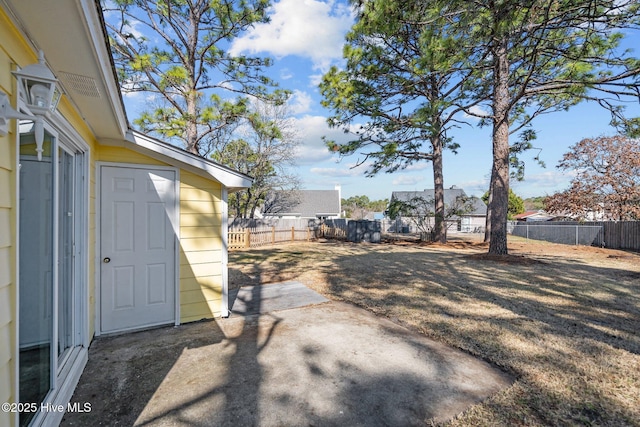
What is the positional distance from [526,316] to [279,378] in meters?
3.40

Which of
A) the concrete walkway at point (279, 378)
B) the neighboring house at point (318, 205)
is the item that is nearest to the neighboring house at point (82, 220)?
the concrete walkway at point (279, 378)

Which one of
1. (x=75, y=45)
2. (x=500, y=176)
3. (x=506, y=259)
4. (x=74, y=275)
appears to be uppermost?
(x=500, y=176)

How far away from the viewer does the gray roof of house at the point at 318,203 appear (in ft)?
110

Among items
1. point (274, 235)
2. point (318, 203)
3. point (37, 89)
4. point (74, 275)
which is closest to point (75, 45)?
point (37, 89)

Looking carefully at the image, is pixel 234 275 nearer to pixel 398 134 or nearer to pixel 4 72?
pixel 4 72

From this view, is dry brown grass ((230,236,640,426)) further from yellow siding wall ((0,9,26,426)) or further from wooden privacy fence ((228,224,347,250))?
wooden privacy fence ((228,224,347,250))

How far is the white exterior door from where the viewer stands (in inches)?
140

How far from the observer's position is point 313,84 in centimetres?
1164

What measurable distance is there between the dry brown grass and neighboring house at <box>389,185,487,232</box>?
5594 millimetres

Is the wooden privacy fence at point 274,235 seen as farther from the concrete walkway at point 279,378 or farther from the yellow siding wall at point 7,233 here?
the yellow siding wall at point 7,233

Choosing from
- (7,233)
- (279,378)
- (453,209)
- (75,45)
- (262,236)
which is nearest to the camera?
(7,233)

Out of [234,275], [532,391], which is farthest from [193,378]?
[234,275]

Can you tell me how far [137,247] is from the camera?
370 cm

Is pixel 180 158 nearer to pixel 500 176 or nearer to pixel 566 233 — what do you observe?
pixel 500 176
